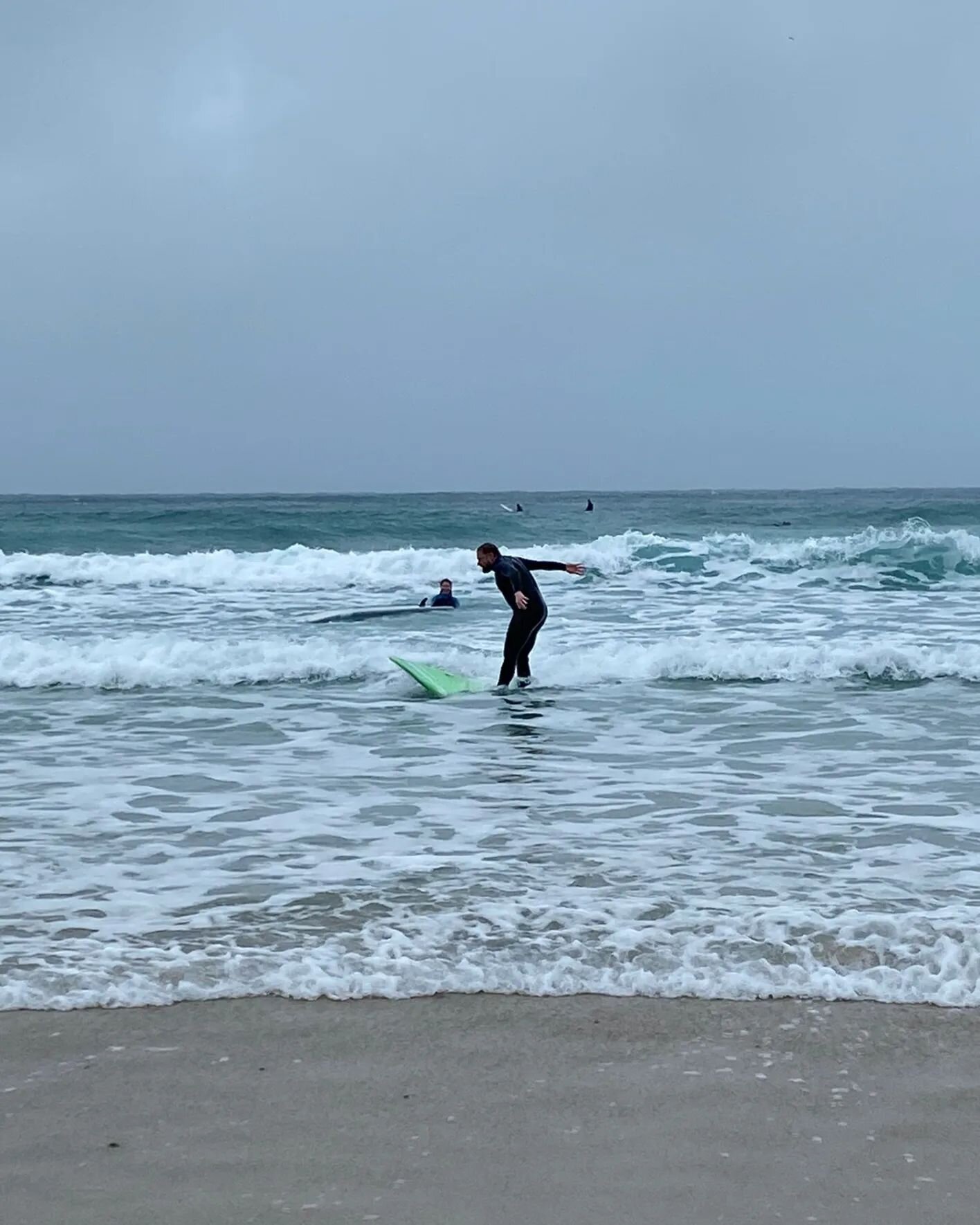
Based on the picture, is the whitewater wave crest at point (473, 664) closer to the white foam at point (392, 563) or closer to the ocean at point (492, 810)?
the ocean at point (492, 810)

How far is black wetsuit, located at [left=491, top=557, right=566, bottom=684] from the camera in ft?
36.4

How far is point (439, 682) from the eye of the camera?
36.1ft

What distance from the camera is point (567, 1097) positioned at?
3.21 meters

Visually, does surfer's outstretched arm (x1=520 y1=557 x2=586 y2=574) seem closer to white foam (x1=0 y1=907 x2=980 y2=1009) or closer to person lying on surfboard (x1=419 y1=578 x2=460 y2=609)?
white foam (x1=0 y1=907 x2=980 y2=1009)

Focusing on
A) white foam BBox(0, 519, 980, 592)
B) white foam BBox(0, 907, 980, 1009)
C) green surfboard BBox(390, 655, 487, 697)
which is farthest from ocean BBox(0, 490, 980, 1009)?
white foam BBox(0, 519, 980, 592)

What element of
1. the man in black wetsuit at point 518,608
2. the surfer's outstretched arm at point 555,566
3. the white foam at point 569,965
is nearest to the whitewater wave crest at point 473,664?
the man in black wetsuit at point 518,608

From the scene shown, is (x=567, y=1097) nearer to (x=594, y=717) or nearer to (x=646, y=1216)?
(x=646, y=1216)

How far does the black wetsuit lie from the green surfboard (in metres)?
0.33

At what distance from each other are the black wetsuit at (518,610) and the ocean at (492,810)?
58 centimetres

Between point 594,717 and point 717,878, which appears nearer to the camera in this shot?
point 717,878

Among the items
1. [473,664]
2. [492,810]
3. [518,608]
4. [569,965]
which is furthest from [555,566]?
[569,965]

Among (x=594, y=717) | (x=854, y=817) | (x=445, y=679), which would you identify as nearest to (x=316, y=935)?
(x=854, y=817)

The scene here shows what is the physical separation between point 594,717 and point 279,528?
2981 cm

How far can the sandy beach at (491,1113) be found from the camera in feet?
8.86
